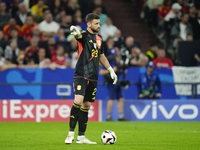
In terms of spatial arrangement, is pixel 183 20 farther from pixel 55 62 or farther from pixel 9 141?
pixel 9 141

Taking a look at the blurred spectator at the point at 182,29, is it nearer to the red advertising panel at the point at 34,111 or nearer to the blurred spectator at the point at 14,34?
the red advertising panel at the point at 34,111

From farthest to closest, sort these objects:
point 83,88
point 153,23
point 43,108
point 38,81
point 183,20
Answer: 1. point 153,23
2. point 183,20
3. point 38,81
4. point 43,108
5. point 83,88

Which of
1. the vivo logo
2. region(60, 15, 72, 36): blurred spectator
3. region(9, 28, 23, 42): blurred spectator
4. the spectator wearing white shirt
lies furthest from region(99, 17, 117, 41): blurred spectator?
the vivo logo

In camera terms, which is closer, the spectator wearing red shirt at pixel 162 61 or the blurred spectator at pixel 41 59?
the blurred spectator at pixel 41 59

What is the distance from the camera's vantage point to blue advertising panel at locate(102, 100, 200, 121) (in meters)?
12.4

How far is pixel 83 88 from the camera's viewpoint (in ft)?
22.5

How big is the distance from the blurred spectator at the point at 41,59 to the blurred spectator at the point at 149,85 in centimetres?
317

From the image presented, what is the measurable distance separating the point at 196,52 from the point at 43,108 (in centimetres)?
581

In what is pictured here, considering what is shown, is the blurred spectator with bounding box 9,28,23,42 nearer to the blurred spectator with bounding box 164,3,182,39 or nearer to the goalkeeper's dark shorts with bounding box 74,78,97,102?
the blurred spectator with bounding box 164,3,182,39

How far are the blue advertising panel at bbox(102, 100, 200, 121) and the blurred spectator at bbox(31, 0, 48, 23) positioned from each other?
212 inches

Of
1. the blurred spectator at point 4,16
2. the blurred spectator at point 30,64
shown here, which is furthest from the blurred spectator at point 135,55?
the blurred spectator at point 4,16

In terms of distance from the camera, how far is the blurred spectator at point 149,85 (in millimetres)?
12484

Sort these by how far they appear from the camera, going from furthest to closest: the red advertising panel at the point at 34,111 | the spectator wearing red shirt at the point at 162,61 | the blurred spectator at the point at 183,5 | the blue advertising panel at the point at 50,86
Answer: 1. the blurred spectator at the point at 183,5
2. the spectator wearing red shirt at the point at 162,61
3. the blue advertising panel at the point at 50,86
4. the red advertising panel at the point at 34,111

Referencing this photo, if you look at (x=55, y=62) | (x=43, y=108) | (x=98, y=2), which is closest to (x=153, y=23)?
(x=98, y=2)
